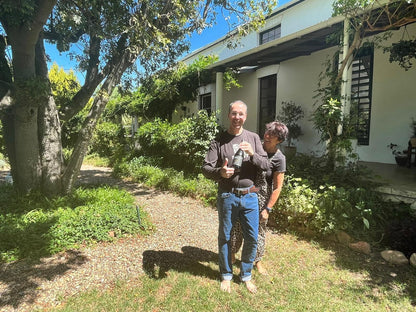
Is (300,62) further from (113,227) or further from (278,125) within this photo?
(113,227)

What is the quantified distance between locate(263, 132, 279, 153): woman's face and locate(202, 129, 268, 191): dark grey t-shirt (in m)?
0.21

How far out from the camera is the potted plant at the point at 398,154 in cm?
583

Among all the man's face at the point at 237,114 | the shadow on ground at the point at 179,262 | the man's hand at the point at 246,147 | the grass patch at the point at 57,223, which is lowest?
the shadow on ground at the point at 179,262

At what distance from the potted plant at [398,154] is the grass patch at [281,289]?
12.7ft

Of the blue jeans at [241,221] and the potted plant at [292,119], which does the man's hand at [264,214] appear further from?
the potted plant at [292,119]

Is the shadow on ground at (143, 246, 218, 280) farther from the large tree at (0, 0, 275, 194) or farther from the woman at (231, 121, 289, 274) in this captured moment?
the large tree at (0, 0, 275, 194)

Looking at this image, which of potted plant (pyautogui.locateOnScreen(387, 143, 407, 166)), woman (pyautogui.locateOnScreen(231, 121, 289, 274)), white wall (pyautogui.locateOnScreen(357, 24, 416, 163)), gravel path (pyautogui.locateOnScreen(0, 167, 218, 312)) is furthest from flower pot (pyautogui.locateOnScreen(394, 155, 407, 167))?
woman (pyautogui.locateOnScreen(231, 121, 289, 274))

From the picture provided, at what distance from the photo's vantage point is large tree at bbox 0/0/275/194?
3.88 metres

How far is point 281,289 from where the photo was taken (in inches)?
102

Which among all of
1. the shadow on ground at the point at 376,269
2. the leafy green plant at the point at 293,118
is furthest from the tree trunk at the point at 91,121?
the leafy green plant at the point at 293,118

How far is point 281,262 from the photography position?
3059 millimetres

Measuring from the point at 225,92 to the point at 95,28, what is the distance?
21.7 feet

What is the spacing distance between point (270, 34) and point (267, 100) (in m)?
4.01

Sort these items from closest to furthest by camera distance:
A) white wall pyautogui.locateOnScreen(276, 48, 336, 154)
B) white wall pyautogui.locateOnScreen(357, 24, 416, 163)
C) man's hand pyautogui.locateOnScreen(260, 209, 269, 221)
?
man's hand pyautogui.locateOnScreen(260, 209, 269, 221) → white wall pyautogui.locateOnScreen(357, 24, 416, 163) → white wall pyautogui.locateOnScreen(276, 48, 336, 154)
